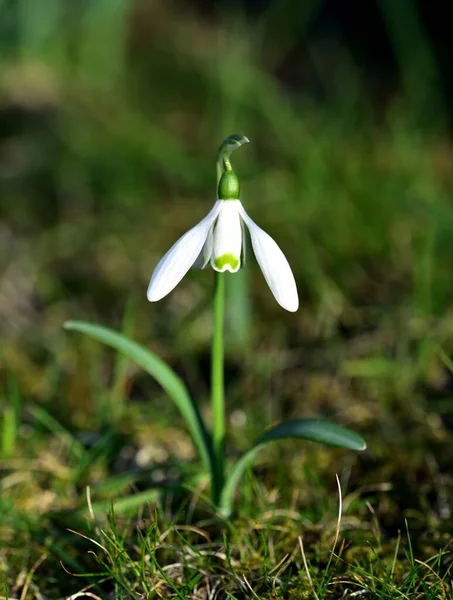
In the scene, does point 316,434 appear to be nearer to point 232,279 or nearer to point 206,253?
point 206,253

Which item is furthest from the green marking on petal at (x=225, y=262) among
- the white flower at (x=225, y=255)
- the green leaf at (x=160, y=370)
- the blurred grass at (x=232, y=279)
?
the blurred grass at (x=232, y=279)

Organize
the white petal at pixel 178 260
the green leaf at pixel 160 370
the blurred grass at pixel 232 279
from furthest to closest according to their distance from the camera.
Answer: the blurred grass at pixel 232 279
the green leaf at pixel 160 370
the white petal at pixel 178 260

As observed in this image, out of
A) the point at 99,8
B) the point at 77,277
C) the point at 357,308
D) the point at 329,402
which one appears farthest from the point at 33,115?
the point at 329,402

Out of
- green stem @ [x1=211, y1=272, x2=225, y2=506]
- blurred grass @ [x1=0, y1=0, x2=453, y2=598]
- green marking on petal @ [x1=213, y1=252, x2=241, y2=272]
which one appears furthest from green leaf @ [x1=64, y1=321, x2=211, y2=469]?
green marking on petal @ [x1=213, y1=252, x2=241, y2=272]

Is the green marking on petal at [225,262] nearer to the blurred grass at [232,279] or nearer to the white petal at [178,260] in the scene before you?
the white petal at [178,260]

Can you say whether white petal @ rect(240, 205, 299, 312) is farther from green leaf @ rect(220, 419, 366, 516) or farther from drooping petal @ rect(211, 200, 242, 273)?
green leaf @ rect(220, 419, 366, 516)

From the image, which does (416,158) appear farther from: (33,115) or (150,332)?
(33,115)

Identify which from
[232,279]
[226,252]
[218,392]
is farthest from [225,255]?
[232,279]
